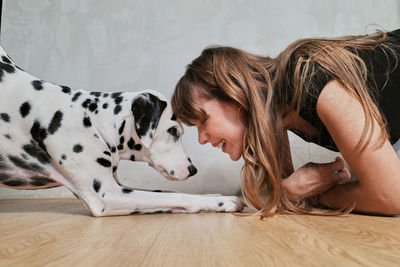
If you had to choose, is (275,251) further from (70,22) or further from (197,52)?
(70,22)

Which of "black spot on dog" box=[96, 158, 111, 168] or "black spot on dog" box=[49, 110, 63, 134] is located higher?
"black spot on dog" box=[49, 110, 63, 134]

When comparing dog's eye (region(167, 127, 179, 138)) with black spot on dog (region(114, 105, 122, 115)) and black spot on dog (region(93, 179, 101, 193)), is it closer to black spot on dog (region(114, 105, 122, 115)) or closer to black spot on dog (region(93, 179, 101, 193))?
black spot on dog (region(114, 105, 122, 115))

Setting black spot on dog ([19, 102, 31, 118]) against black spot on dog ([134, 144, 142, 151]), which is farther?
black spot on dog ([134, 144, 142, 151])

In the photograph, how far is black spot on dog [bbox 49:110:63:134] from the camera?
65.5 inches

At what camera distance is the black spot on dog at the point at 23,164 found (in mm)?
1705

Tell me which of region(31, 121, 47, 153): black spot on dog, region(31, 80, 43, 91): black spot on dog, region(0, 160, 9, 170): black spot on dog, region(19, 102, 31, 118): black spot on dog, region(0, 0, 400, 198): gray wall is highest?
region(0, 0, 400, 198): gray wall

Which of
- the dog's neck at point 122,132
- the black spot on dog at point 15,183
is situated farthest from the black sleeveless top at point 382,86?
the black spot on dog at point 15,183

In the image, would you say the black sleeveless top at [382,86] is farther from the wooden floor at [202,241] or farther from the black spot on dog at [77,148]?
the black spot on dog at [77,148]

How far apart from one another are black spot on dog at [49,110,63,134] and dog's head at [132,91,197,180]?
14.1 inches

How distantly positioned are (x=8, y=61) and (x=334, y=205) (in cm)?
183

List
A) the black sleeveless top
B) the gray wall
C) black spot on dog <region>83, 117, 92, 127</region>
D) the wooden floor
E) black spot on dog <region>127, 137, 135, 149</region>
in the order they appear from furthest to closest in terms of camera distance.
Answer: the gray wall
black spot on dog <region>127, 137, 135, 149</region>
black spot on dog <region>83, 117, 92, 127</region>
the black sleeveless top
the wooden floor

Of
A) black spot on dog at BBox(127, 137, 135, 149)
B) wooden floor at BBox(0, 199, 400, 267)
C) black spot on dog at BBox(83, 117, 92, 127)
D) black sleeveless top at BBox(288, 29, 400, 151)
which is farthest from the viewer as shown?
black spot on dog at BBox(127, 137, 135, 149)

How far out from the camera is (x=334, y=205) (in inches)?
69.7

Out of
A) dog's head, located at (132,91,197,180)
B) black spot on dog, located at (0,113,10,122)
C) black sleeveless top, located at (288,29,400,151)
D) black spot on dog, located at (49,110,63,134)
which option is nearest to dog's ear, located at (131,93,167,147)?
dog's head, located at (132,91,197,180)
